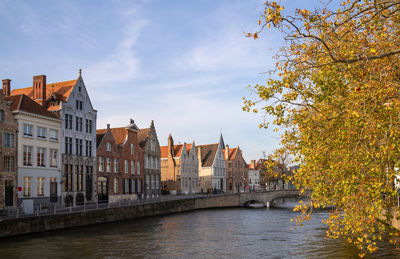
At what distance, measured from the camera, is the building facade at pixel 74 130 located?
157ft

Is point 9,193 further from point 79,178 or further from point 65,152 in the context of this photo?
point 79,178

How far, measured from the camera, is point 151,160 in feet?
225

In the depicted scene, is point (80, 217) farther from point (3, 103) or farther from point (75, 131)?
point (75, 131)

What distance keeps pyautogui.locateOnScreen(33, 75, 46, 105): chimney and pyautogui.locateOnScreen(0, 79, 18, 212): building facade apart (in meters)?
9.38

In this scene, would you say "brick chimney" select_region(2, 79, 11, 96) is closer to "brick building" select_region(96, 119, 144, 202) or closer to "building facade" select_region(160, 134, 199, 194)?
"brick building" select_region(96, 119, 144, 202)

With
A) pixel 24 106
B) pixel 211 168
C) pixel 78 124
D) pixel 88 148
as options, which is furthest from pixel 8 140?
pixel 211 168

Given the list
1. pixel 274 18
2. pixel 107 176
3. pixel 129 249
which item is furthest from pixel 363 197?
pixel 107 176

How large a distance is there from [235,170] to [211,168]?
13.4 m

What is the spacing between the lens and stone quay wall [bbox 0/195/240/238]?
3018 centimetres

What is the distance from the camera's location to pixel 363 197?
11.7m

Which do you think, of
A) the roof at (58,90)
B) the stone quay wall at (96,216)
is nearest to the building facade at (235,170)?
the stone quay wall at (96,216)

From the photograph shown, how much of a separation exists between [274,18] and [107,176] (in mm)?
48922

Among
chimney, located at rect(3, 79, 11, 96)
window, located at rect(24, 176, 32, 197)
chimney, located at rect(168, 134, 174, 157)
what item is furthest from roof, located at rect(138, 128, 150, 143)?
window, located at rect(24, 176, 32, 197)

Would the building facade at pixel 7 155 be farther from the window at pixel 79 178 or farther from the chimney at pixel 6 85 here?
the window at pixel 79 178
